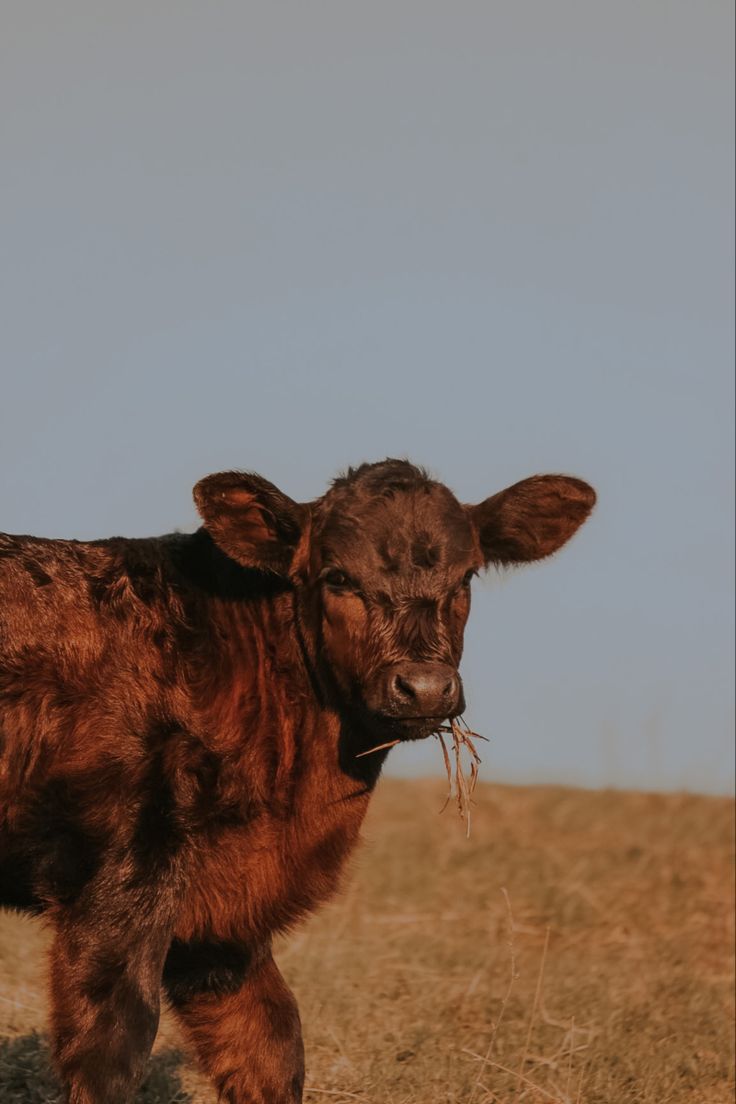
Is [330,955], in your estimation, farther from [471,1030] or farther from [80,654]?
[80,654]

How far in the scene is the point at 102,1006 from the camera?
7.27 m

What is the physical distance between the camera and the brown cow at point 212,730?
24.3 feet

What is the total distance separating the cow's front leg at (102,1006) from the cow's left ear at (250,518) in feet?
5.79

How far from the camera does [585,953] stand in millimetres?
14047

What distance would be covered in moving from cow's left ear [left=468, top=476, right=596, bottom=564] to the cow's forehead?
54 centimetres

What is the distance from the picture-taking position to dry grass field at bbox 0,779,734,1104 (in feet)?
30.6

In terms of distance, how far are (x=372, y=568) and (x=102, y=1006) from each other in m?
2.25

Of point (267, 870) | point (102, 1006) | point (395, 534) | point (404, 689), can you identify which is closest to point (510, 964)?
point (267, 870)

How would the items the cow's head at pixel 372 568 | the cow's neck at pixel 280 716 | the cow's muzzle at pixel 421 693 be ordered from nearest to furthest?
the cow's muzzle at pixel 421 693
the cow's head at pixel 372 568
the cow's neck at pixel 280 716

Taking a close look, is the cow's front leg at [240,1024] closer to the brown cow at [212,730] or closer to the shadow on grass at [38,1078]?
the brown cow at [212,730]

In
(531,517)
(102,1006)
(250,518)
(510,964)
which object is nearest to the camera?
(102,1006)

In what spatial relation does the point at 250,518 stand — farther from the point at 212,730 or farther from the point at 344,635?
the point at 212,730

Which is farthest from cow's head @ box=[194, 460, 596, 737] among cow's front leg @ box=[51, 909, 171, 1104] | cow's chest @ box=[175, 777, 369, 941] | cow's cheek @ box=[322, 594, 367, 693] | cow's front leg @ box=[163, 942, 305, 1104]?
cow's front leg @ box=[51, 909, 171, 1104]

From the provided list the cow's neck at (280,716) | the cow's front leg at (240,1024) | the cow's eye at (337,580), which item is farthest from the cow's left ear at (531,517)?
the cow's front leg at (240,1024)
